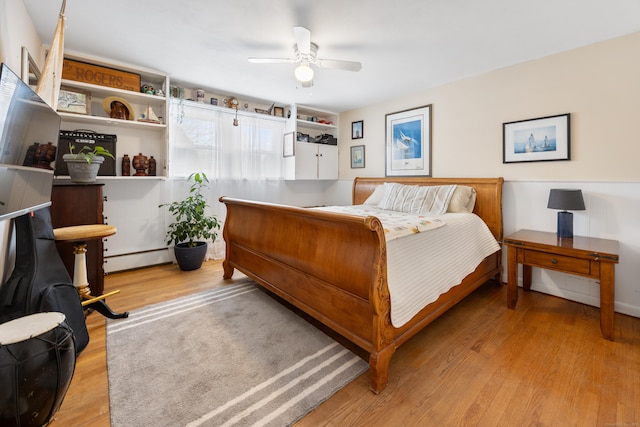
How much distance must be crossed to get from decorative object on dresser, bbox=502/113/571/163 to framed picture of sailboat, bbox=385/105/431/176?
911 millimetres

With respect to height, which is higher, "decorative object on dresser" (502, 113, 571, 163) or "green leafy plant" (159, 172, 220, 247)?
"decorative object on dresser" (502, 113, 571, 163)

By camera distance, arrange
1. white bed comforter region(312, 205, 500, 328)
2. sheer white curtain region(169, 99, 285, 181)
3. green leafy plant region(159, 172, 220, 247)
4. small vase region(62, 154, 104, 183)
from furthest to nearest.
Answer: sheer white curtain region(169, 99, 285, 181) → green leafy plant region(159, 172, 220, 247) → small vase region(62, 154, 104, 183) → white bed comforter region(312, 205, 500, 328)

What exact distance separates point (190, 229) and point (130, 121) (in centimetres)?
137

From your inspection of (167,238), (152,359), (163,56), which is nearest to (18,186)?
(152,359)

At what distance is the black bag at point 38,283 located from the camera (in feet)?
5.46

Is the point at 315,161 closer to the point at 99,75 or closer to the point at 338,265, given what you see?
the point at 99,75

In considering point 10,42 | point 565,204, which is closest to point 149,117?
point 10,42

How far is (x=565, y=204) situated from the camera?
2383 millimetres

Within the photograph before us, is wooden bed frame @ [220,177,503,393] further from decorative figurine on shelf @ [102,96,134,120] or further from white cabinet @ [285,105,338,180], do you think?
white cabinet @ [285,105,338,180]

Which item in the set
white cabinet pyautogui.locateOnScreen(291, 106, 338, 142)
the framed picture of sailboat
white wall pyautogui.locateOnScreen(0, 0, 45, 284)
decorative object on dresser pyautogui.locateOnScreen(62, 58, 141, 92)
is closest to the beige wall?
the framed picture of sailboat

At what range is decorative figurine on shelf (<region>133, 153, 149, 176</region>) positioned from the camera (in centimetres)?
325

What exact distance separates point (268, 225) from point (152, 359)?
125 centimetres

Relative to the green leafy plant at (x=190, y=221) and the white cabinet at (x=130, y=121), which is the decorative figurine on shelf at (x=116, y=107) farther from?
the green leafy plant at (x=190, y=221)

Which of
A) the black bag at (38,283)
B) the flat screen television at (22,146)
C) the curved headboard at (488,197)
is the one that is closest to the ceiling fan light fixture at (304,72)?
the flat screen television at (22,146)
